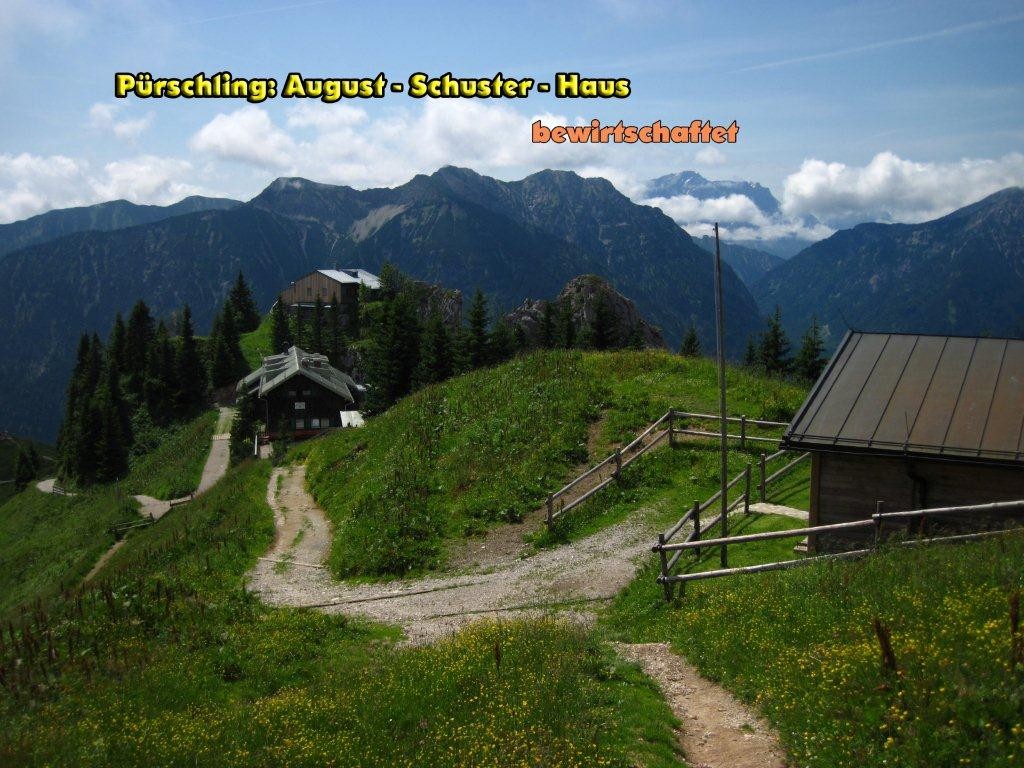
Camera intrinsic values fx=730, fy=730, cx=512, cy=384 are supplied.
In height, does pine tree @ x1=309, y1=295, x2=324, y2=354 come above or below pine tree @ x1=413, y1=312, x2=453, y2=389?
above

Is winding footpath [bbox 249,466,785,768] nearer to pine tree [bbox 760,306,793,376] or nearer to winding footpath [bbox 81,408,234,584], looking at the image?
winding footpath [bbox 81,408,234,584]

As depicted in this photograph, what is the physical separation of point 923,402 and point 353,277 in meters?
112

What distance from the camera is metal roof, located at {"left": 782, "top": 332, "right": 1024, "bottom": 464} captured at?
15953 mm

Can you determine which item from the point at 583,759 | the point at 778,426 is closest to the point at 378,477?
the point at 778,426

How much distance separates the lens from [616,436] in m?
29.9

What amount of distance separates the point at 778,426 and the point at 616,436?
641 cm

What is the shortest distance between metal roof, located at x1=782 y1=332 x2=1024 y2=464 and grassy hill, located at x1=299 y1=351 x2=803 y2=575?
8261 mm

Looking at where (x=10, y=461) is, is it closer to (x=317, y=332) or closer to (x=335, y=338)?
(x=317, y=332)

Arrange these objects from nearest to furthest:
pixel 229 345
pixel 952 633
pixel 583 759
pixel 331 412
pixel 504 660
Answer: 1. pixel 583 759
2. pixel 952 633
3. pixel 504 660
4. pixel 331 412
5. pixel 229 345

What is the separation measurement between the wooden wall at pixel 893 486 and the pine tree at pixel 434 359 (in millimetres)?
Result: 51370

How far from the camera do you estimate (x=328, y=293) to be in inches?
4555

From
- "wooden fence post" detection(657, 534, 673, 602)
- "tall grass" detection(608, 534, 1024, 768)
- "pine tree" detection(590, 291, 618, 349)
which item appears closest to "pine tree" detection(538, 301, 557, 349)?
"pine tree" detection(590, 291, 618, 349)

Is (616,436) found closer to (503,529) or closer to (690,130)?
(503,529)

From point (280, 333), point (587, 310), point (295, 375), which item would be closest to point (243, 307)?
point (280, 333)
